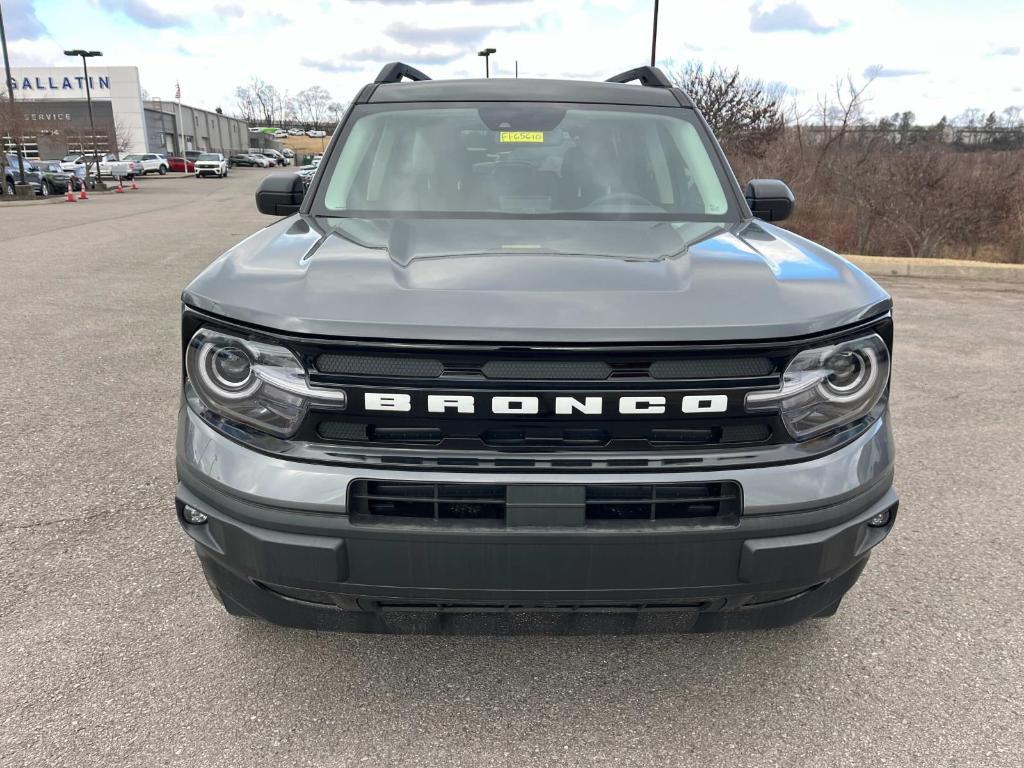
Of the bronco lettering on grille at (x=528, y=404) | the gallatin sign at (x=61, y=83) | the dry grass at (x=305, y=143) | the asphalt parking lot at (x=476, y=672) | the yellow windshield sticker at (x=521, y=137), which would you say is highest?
the gallatin sign at (x=61, y=83)

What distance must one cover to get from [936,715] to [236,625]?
223cm

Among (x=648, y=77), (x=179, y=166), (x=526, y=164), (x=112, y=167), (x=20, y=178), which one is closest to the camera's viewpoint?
(x=526, y=164)

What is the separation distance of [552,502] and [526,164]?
180cm

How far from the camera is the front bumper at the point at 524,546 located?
1.82 metres

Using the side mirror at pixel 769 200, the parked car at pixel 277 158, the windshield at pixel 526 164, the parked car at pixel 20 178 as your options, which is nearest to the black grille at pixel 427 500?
the windshield at pixel 526 164

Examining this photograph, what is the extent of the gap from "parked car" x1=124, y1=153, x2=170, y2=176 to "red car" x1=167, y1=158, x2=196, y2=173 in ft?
7.23

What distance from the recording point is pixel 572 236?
246 centimetres

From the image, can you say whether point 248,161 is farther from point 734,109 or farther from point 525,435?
point 525,435

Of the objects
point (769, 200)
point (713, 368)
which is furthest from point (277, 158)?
point (713, 368)

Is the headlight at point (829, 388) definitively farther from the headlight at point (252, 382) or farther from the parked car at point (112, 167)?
the parked car at point (112, 167)

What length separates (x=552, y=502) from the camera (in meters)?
1.82

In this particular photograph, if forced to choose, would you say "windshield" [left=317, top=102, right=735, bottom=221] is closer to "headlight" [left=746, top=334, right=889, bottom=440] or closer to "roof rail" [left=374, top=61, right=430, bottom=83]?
"roof rail" [left=374, top=61, right=430, bottom=83]

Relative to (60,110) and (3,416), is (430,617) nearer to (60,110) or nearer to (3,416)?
(3,416)

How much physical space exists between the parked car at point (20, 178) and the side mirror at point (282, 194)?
1320 inches
